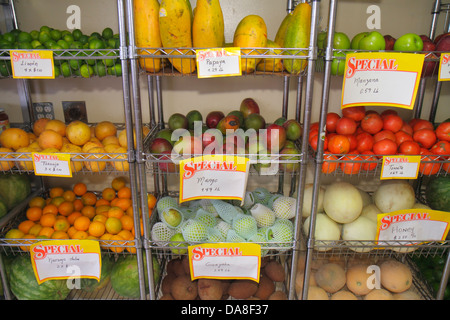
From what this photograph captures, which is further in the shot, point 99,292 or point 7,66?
point 99,292

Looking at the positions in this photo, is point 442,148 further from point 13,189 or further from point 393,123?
point 13,189

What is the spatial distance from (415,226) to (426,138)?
1.09ft

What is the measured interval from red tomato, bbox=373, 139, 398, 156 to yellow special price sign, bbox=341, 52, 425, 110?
0.14 meters

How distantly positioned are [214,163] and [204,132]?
0.19 metres

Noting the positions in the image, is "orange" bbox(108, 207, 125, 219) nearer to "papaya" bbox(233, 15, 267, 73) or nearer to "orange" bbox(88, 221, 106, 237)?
"orange" bbox(88, 221, 106, 237)

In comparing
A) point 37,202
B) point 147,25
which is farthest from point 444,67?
point 37,202

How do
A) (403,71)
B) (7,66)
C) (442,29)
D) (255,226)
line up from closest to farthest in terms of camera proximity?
(403,71)
(7,66)
(255,226)
(442,29)

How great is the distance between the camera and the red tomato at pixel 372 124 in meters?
1.23

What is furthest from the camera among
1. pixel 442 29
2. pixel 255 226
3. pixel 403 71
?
pixel 442 29

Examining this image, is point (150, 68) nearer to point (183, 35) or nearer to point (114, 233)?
point (183, 35)

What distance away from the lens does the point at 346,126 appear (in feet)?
3.99

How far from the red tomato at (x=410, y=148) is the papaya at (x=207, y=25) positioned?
733 millimetres

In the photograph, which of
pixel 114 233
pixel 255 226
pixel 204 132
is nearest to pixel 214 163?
pixel 204 132
